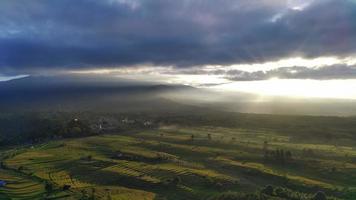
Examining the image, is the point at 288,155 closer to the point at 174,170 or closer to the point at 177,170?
the point at 177,170

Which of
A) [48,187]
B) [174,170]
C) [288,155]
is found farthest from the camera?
[288,155]

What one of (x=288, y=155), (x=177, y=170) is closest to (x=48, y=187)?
(x=177, y=170)

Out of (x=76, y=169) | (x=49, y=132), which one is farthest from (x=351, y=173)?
(x=49, y=132)

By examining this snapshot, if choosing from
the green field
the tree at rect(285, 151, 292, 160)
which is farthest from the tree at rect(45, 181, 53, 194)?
the tree at rect(285, 151, 292, 160)

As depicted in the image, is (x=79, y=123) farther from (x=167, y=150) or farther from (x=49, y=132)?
(x=167, y=150)

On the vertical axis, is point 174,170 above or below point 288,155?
below

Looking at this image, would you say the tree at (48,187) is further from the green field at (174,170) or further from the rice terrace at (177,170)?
the green field at (174,170)

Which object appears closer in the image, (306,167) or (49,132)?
(306,167)

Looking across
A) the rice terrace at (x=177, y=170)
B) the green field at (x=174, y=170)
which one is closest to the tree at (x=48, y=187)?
the rice terrace at (x=177, y=170)

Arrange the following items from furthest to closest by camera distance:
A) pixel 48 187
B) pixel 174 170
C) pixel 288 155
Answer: pixel 288 155 < pixel 174 170 < pixel 48 187
